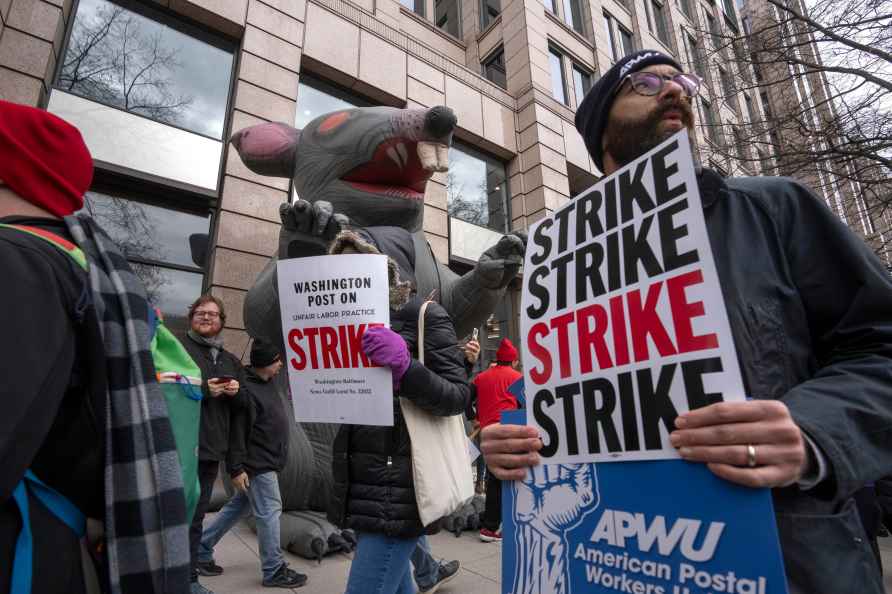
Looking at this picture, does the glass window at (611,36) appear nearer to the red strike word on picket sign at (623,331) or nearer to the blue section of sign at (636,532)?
the red strike word on picket sign at (623,331)

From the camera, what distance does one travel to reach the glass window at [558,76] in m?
12.1

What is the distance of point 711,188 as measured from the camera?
3.84ft

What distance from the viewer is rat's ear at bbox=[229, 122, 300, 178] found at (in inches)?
169

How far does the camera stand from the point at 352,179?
4.03m

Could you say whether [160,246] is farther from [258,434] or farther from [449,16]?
[449,16]

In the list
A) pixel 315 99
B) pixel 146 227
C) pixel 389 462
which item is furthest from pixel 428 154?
pixel 315 99

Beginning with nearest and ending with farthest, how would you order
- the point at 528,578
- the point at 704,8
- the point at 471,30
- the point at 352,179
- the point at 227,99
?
1. the point at 528,578
2. the point at 352,179
3. the point at 227,99
4. the point at 471,30
5. the point at 704,8

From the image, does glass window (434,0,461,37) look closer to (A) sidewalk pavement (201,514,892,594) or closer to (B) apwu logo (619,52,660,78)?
(A) sidewalk pavement (201,514,892,594)

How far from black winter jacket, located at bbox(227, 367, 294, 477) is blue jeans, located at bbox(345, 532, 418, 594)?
1.83 m

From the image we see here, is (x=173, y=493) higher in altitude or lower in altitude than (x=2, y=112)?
lower

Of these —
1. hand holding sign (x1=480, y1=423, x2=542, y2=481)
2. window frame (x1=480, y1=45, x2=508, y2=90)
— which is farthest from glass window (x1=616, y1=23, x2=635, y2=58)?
hand holding sign (x1=480, y1=423, x2=542, y2=481)

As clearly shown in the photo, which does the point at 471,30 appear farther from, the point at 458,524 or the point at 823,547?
the point at 823,547

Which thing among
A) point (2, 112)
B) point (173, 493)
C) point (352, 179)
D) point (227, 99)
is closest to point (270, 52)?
point (227, 99)

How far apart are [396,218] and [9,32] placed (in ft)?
17.0
